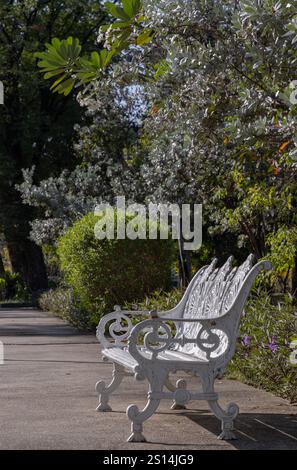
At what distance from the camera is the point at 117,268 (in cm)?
1706

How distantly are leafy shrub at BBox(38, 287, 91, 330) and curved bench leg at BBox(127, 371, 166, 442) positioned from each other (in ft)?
39.3

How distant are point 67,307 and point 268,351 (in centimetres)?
1353

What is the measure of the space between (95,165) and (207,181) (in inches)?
336

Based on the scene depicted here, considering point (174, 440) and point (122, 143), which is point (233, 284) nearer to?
point (174, 440)

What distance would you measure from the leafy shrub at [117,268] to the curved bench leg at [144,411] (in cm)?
1032

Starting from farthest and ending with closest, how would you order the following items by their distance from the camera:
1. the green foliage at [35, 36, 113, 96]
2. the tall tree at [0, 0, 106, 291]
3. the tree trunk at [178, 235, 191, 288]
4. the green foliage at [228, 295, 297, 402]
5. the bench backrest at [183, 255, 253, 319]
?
the tall tree at [0, 0, 106, 291]
the tree trunk at [178, 235, 191, 288]
the green foliage at [228, 295, 297, 402]
the green foliage at [35, 36, 113, 96]
the bench backrest at [183, 255, 253, 319]

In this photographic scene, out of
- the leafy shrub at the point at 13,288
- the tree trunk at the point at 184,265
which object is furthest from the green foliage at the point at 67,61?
the leafy shrub at the point at 13,288

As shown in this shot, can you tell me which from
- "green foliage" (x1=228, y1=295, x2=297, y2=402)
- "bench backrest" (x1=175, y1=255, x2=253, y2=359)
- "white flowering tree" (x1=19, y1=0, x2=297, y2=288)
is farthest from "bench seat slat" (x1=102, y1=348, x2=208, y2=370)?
"white flowering tree" (x1=19, y1=0, x2=297, y2=288)

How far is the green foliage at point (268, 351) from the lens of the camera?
28.1 feet

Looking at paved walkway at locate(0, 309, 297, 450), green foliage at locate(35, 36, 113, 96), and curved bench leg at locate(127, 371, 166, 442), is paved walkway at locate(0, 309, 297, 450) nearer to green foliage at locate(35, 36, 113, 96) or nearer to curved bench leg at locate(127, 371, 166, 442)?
curved bench leg at locate(127, 371, 166, 442)

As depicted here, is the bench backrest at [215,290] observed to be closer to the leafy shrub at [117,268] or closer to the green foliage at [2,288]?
the leafy shrub at [117,268]

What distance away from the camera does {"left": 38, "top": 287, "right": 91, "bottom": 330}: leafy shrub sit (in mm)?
18969

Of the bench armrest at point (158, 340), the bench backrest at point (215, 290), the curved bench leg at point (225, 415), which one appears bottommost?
the curved bench leg at point (225, 415)

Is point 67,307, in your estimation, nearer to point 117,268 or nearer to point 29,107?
point 117,268
